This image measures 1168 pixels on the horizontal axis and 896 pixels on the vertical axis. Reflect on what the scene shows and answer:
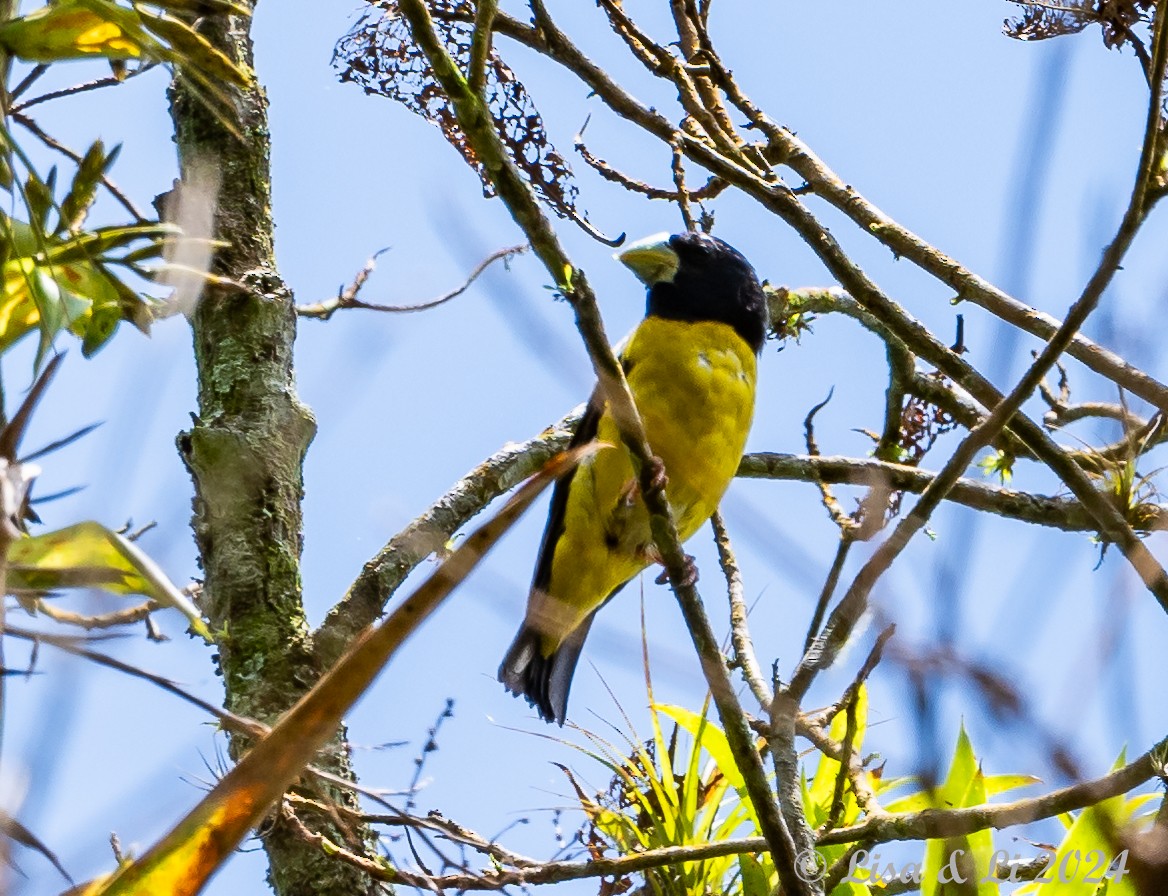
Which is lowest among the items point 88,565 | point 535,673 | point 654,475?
point 88,565

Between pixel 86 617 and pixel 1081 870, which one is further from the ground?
pixel 1081 870

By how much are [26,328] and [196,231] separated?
→ 306 mm

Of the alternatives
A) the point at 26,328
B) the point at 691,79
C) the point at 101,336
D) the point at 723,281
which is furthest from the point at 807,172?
the point at 26,328

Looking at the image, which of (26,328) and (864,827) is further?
(864,827)

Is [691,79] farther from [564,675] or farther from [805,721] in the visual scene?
[564,675]

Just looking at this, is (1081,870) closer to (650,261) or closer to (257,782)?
(257,782)

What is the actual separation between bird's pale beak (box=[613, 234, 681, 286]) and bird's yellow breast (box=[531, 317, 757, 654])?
37cm

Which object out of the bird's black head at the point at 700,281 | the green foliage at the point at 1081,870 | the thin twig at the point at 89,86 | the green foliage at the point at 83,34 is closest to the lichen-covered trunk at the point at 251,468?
the thin twig at the point at 89,86

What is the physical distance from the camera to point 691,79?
11.0ft

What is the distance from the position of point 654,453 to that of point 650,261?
1045 mm

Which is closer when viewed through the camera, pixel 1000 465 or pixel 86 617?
pixel 86 617

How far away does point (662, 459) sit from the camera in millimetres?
3771

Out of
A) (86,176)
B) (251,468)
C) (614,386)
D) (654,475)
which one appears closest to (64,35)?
(86,176)

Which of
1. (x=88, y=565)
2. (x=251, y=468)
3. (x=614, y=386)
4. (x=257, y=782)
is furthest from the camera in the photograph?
(x=251, y=468)
